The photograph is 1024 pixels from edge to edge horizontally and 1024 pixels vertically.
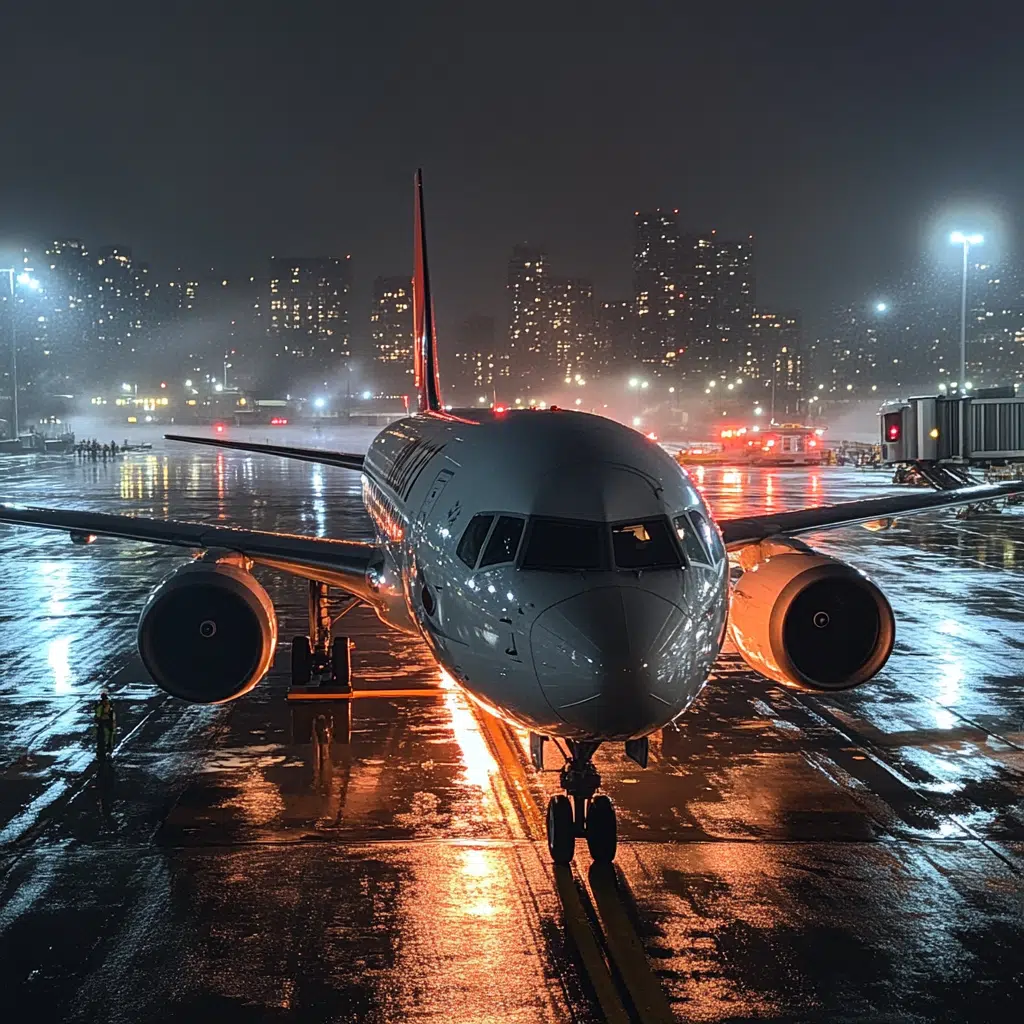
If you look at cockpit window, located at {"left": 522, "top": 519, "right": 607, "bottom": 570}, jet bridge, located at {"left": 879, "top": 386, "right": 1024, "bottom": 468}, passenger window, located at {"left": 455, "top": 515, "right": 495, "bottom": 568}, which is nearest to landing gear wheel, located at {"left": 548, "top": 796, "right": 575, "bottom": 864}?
passenger window, located at {"left": 455, "top": 515, "right": 495, "bottom": 568}

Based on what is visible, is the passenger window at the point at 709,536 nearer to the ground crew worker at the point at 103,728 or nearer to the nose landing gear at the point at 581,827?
the nose landing gear at the point at 581,827

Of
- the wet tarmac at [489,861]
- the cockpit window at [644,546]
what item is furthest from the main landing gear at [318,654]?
the cockpit window at [644,546]

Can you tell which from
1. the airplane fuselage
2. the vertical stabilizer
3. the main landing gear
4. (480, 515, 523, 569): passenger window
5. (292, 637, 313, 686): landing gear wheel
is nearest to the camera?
the airplane fuselage

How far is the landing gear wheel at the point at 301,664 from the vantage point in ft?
61.4

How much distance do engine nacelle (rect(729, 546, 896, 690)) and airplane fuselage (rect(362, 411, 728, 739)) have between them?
2.53 metres

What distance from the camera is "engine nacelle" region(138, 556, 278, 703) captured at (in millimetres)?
12984

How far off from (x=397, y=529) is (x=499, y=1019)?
289 inches

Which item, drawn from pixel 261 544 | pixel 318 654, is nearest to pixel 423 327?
pixel 318 654

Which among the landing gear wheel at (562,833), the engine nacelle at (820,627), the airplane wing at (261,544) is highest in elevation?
the airplane wing at (261,544)

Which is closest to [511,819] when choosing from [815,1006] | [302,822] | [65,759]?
[302,822]

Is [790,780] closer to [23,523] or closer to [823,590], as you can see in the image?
[823,590]

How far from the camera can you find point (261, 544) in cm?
1562

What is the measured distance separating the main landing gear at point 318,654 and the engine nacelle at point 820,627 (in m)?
7.80

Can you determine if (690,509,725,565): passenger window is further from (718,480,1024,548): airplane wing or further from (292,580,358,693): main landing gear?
(292,580,358,693): main landing gear
